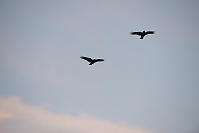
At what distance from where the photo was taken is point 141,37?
89875 mm

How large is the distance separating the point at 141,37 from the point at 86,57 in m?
12.0

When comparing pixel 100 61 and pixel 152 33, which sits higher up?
pixel 152 33

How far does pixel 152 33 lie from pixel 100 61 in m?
12.0

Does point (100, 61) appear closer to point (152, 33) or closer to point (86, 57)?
point (86, 57)

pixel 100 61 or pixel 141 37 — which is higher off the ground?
pixel 141 37

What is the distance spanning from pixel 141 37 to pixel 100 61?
386 inches

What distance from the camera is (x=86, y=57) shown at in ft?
289

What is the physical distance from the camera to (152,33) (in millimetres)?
89438

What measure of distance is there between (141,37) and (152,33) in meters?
2.36

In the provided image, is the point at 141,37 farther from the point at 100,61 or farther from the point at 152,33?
the point at 100,61

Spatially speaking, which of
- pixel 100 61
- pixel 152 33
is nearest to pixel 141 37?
pixel 152 33

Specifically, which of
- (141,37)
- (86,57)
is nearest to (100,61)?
(86,57)
